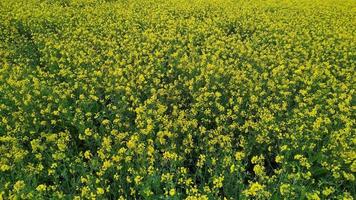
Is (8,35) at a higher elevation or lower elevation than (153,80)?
lower

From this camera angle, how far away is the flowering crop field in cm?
511

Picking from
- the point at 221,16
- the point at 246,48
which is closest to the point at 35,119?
the point at 246,48

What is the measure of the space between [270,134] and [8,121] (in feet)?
15.6

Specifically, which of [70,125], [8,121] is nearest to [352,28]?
[70,125]

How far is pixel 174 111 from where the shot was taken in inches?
263

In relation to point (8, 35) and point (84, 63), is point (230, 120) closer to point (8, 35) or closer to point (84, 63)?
point (84, 63)

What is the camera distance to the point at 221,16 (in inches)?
608

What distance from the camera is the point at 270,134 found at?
21.2 ft

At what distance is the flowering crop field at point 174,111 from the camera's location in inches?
201

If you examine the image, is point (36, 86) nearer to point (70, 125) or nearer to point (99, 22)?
point (70, 125)

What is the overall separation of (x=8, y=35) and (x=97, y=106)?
23.0 ft

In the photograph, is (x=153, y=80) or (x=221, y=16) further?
(x=221, y=16)

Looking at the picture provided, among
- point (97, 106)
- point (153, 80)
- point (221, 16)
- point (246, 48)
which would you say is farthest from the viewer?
point (221, 16)

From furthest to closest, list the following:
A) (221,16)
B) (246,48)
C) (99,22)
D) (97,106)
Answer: (221,16) → (99,22) → (246,48) → (97,106)
